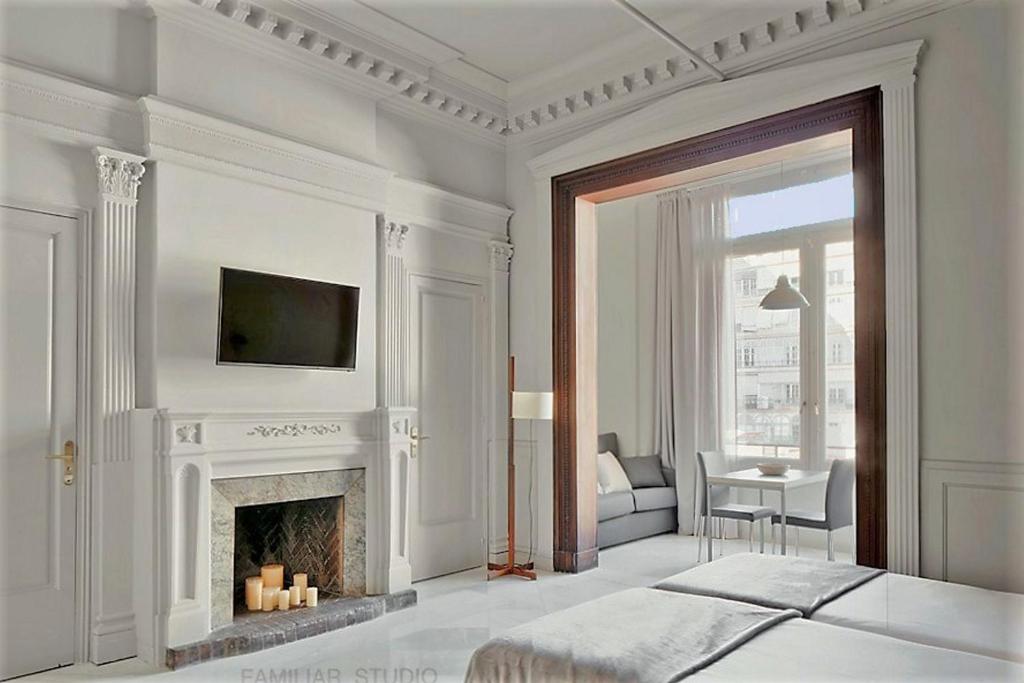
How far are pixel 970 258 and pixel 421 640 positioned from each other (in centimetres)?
331

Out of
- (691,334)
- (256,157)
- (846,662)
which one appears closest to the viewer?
(846,662)

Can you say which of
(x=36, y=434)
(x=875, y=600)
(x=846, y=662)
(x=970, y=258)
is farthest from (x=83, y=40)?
(x=970, y=258)

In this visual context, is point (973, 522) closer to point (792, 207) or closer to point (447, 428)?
point (447, 428)

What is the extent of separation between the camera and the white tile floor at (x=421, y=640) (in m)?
3.43

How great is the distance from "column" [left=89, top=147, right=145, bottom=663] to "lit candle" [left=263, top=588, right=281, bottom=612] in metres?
0.71

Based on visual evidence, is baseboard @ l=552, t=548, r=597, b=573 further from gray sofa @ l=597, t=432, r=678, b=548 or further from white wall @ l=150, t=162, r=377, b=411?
white wall @ l=150, t=162, r=377, b=411

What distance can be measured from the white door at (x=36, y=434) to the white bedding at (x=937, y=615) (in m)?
3.33

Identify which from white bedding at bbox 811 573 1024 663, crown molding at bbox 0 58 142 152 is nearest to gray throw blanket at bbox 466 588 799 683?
white bedding at bbox 811 573 1024 663

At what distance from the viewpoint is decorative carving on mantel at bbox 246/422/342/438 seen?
4.13 m

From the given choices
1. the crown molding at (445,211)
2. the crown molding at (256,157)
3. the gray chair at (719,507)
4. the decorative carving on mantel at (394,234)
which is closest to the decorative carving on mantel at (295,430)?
the decorative carving on mantel at (394,234)

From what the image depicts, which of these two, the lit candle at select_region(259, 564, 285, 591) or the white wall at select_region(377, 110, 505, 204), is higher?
the white wall at select_region(377, 110, 505, 204)

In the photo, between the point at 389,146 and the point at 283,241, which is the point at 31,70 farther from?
the point at 389,146

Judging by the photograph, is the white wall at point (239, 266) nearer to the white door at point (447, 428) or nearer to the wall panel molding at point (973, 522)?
the white door at point (447, 428)

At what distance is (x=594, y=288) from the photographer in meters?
5.63
